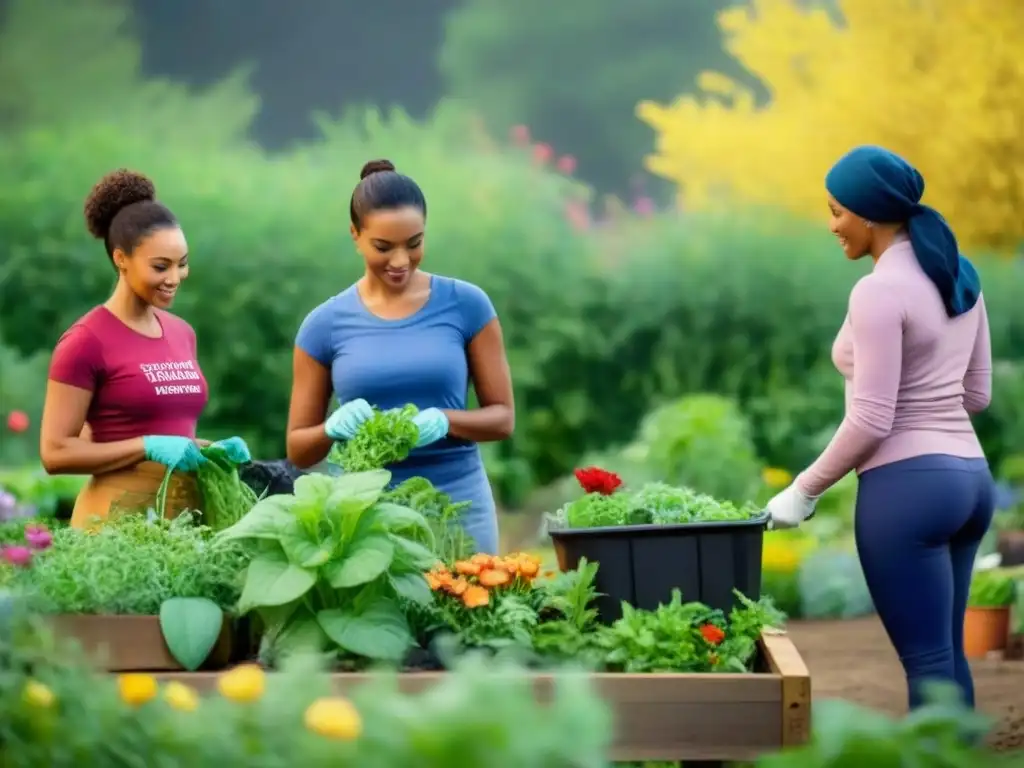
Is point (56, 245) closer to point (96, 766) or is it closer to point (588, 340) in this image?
point (588, 340)

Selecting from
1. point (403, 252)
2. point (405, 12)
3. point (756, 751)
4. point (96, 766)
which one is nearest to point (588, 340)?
point (405, 12)

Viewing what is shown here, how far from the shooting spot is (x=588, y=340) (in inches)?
385

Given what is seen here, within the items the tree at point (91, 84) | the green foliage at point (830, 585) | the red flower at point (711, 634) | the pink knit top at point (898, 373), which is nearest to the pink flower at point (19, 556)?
the red flower at point (711, 634)

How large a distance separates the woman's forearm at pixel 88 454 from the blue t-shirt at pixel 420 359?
53cm

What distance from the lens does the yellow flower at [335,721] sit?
201 centimetres

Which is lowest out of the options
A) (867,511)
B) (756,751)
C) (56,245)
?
(756,751)

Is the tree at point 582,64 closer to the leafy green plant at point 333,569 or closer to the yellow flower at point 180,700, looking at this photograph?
the leafy green plant at point 333,569

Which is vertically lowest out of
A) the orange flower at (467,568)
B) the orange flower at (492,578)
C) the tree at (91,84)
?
the orange flower at (492,578)

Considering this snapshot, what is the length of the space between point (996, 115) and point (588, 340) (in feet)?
11.2

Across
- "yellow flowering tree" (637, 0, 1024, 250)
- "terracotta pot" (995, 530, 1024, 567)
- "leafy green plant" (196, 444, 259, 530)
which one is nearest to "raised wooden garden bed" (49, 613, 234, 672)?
"leafy green plant" (196, 444, 259, 530)

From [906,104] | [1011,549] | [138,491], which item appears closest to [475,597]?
[138,491]

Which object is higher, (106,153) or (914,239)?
(106,153)

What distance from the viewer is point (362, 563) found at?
115 inches

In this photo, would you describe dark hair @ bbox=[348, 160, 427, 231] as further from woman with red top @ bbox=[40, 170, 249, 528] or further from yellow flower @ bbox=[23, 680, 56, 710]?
yellow flower @ bbox=[23, 680, 56, 710]
